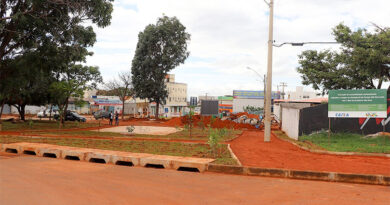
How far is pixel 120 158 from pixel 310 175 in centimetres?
572

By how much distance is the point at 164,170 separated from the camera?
9523 mm

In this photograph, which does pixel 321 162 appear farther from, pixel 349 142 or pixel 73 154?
pixel 73 154

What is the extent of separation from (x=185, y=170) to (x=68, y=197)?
408 cm

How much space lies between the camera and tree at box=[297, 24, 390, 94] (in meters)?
23.0

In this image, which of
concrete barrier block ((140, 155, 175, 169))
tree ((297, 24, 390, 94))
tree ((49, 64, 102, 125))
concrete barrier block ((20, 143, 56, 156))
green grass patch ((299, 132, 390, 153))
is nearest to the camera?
concrete barrier block ((140, 155, 175, 169))

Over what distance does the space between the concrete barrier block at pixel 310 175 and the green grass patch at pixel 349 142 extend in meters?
5.60

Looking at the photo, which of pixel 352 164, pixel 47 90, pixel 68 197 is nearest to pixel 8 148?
pixel 68 197

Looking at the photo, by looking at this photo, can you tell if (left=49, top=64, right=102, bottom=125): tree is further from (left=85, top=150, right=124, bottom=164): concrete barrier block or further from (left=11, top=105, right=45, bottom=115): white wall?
(left=11, top=105, right=45, bottom=115): white wall

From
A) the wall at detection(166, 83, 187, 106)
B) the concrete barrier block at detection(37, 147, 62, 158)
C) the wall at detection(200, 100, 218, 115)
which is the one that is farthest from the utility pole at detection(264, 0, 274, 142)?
the wall at detection(166, 83, 187, 106)

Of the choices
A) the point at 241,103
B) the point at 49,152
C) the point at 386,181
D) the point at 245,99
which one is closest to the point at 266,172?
the point at 386,181

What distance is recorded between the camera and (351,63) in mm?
26516

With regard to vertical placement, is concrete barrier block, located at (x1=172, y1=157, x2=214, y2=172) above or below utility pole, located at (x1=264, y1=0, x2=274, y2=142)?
below

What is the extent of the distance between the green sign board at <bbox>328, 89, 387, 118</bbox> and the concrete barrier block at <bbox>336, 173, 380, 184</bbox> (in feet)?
25.8

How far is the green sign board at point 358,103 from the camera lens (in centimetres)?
1512
